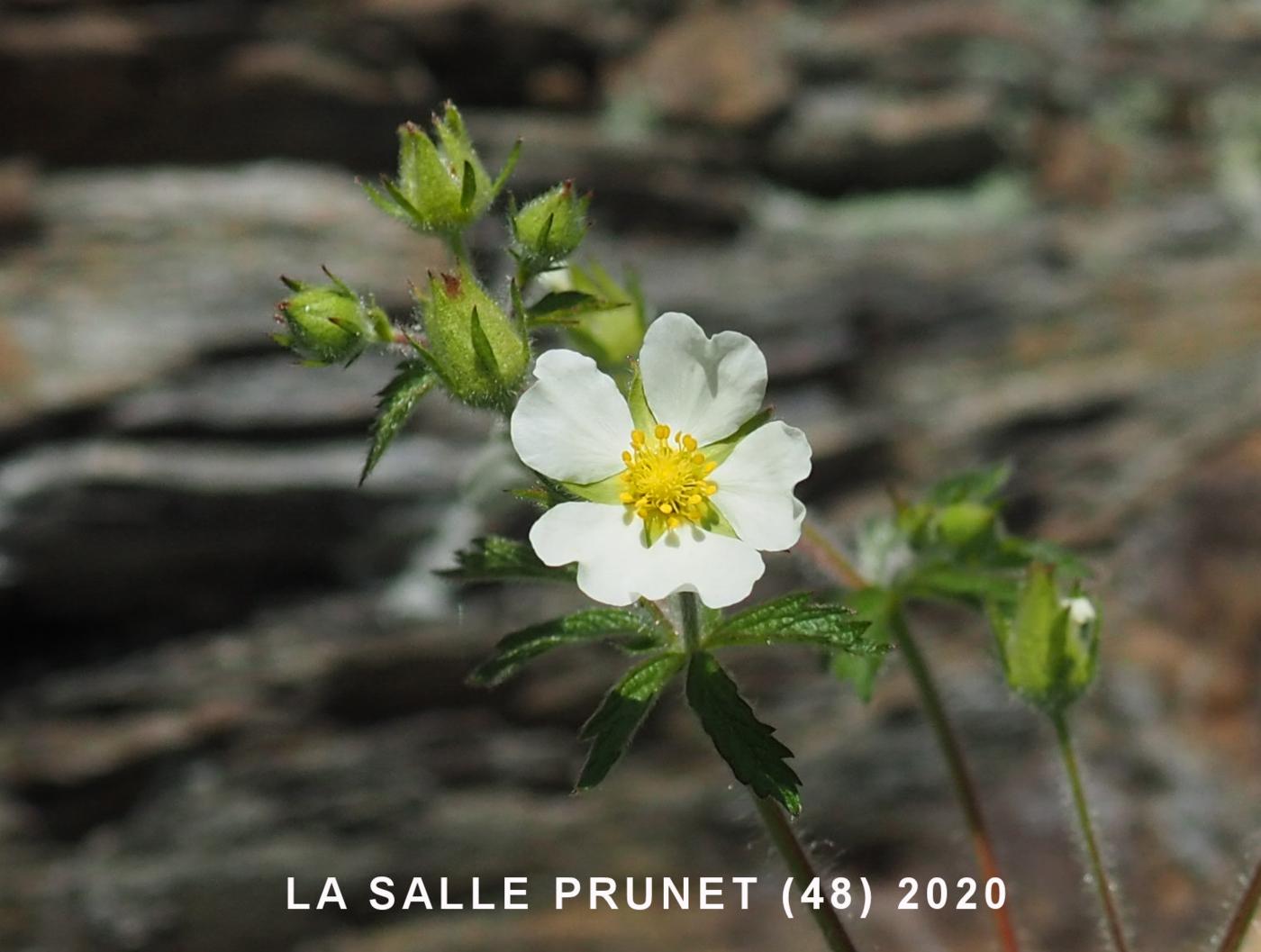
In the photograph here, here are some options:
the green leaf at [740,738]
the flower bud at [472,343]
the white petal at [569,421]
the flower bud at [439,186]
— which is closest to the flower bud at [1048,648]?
the green leaf at [740,738]

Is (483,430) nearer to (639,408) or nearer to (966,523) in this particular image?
(966,523)

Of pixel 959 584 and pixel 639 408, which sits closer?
pixel 639 408

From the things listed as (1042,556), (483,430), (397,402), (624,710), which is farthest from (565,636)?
(483,430)

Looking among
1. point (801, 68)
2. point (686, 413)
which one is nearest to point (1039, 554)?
point (686, 413)

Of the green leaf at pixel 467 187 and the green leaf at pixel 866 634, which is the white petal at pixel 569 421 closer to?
the green leaf at pixel 467 187

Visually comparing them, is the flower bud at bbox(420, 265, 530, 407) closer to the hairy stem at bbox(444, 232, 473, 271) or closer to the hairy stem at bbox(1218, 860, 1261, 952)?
the hairy stem at bbox(444, 232, 473, 271)

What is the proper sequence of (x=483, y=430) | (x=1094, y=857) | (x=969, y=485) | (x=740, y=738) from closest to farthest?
1. (x=740, y=738)
2. (x=1094, y=857)
3. (x=969, y=485)
4. (x=483, y=430)

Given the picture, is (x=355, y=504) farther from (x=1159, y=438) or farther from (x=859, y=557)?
(x=1159, y=438)
